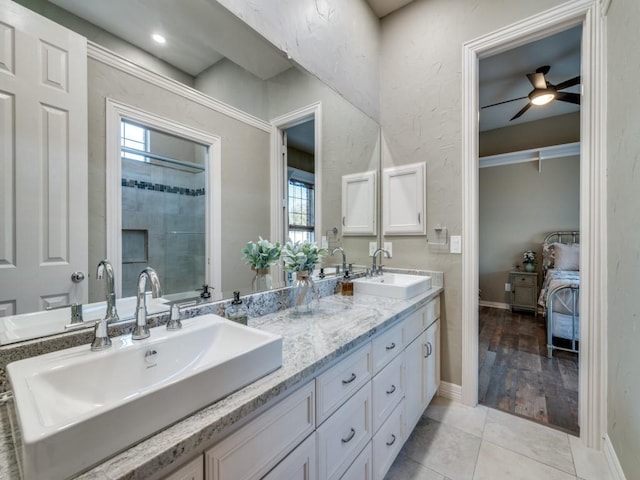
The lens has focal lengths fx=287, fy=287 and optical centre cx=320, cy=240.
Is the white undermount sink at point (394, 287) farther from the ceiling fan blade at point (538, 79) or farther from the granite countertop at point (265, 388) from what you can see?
the ceiling fan blade at point (538, 79)

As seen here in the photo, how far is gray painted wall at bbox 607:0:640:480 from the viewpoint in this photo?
1.20m

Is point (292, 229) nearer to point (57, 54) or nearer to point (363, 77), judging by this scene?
point (57, 54)

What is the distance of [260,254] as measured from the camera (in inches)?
54.4

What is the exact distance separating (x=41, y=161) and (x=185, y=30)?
73 centimetres

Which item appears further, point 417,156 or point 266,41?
point 417,156

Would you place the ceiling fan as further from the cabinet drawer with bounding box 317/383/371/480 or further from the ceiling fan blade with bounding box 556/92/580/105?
the cabinet drawer with bounding box 317/383/371/480

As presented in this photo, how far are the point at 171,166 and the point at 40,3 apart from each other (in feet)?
1.70

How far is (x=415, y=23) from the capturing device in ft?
7.35

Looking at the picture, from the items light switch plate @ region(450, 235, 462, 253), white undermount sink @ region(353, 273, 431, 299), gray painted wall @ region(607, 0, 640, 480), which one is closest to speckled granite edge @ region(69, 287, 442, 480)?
white undermount sink @ region(353, 273, 431, 299)

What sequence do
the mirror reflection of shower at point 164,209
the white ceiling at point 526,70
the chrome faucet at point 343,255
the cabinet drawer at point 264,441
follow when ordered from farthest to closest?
the white ceiling at point 526,70
the chrome faucet at point 343,255
the mirror reflection of shower at point 164,209
the cabinet drawer at point 264,441

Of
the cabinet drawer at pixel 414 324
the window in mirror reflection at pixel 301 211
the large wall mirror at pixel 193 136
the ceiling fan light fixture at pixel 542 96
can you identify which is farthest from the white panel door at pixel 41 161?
the ceiling fan light fixture at pixel 542 96

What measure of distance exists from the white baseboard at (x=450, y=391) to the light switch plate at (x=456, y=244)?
0.96m

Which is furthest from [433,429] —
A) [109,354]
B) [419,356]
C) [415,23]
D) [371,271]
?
[415,23]

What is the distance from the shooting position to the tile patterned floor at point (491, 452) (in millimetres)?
1425
